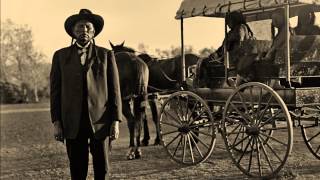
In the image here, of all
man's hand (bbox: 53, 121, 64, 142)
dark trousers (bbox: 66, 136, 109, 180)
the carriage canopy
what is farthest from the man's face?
the carriage canopy

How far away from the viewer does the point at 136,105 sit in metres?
9.60

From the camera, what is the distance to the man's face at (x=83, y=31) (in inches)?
186

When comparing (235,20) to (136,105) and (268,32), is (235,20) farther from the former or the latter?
(136,105)

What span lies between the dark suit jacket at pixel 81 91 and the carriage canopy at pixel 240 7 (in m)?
2.78

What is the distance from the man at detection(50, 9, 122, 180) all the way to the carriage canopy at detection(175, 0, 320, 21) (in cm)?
273

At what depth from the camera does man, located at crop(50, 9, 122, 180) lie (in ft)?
15.2

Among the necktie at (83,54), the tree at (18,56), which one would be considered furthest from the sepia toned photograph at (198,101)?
the tree at (18,56)

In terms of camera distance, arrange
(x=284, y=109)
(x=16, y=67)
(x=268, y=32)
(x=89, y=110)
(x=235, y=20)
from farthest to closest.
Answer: (x=16, y=67) < (x=268, y=32) < (x=235, y=20) < (x=284, y=109) < (x=89, y=110)

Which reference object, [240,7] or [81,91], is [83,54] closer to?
[81,91]

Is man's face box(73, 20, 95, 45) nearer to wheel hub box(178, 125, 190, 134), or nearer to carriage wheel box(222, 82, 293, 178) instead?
carriage wheel box(222, 82, 293, 178)

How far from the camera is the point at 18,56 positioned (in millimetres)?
52938

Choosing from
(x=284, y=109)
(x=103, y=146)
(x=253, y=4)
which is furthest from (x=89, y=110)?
(x=253, y=4)

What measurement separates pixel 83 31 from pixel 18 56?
50.6 metres

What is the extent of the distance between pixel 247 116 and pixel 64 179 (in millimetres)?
2917
